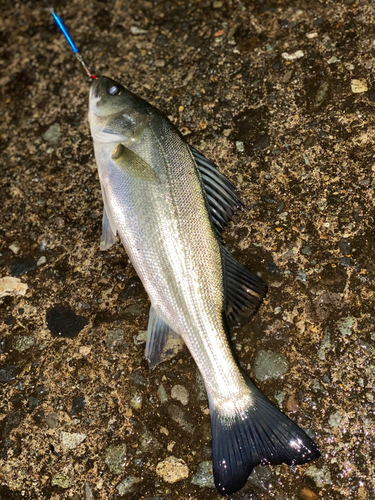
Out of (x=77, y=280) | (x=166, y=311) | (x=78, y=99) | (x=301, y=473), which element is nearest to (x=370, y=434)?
(x=301, y=473)

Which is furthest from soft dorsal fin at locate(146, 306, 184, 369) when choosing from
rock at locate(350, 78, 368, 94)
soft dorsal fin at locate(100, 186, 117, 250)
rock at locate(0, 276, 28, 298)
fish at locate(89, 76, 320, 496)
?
rock at locate(350, 78, 368, 94)

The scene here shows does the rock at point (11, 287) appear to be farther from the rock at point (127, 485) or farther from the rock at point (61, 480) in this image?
the rock at point (127, 485)

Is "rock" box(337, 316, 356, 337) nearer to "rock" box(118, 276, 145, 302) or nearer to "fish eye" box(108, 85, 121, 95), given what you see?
"rock" box(118, 276, 145, 302)

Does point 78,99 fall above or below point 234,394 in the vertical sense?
above

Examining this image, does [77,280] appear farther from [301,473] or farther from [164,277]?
[301,473]

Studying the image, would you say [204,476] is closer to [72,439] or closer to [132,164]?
[72,439]

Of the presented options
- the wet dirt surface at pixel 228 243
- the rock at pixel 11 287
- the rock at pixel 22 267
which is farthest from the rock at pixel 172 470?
the rock at pixel 22 267

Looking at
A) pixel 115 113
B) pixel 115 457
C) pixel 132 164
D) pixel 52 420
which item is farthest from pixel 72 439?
pixel 115 113
